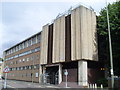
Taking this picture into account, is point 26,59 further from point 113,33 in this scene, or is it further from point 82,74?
point 113,33

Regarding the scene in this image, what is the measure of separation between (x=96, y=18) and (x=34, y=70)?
2195cm

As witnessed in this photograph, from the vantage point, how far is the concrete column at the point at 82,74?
83.7 ft

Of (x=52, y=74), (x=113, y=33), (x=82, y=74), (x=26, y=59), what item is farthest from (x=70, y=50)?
(x=26, y=59)

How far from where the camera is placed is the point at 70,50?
28453mm

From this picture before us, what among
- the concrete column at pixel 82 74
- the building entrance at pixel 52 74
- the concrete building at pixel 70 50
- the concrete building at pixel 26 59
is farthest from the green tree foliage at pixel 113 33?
the concrete building at pixel 26 59

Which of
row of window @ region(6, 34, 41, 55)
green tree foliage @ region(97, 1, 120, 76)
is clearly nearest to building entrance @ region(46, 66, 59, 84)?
row of window @ region(6, 34, 41, 55)

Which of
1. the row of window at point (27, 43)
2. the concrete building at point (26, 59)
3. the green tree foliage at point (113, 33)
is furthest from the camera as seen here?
the row of window at point (27, 43)

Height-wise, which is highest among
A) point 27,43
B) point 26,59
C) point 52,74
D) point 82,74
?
point 27,43

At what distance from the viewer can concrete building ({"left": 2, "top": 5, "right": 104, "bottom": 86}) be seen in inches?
1043

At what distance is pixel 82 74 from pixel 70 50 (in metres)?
5.26

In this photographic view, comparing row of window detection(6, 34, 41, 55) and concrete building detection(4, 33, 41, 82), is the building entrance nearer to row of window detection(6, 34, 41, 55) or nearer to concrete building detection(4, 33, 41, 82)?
concrete building detection(4, 33, 41, 82)

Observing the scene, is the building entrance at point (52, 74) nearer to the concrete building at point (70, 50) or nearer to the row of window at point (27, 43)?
the concrete building at point (70, 50)

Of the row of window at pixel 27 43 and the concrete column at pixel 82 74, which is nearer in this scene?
the concrete column at pixel 82 74

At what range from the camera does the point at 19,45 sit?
55.6 metres
